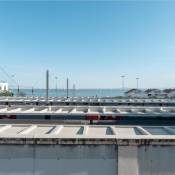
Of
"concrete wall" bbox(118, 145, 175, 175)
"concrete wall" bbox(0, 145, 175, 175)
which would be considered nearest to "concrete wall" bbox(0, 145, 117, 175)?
"concrete wall" bbox(0, 145, 175, 175)

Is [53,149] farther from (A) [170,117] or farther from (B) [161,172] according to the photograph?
(A) [170,117]

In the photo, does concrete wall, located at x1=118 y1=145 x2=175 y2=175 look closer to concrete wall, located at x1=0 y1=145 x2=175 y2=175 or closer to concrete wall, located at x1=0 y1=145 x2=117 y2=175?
concrete wall, located at x1=0 y1=145 x2=175 y2=175

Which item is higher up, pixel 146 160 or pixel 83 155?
pixel 83 155

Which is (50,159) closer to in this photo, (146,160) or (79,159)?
(79,159)

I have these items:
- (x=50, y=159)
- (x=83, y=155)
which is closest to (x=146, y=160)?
(x=83, y=155)

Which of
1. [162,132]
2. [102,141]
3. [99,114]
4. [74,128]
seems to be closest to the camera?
[102,141]

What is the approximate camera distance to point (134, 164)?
291 inches

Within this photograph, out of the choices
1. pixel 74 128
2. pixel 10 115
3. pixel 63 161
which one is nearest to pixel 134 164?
pixel 63 161

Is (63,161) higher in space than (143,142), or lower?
lower

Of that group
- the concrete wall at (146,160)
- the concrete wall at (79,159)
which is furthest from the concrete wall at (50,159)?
the concrete wall at (146,160)

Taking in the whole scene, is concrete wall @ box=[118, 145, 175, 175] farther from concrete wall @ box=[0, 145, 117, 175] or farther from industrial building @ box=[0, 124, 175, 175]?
concrete wall @ box=[0, 145, 117, 175]

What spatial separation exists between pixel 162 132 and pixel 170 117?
6.02 m

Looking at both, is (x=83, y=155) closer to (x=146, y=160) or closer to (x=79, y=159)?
(x=79, y=159)

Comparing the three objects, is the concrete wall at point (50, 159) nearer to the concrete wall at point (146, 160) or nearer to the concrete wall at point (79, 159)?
the concrete wall at point (79, 159)
